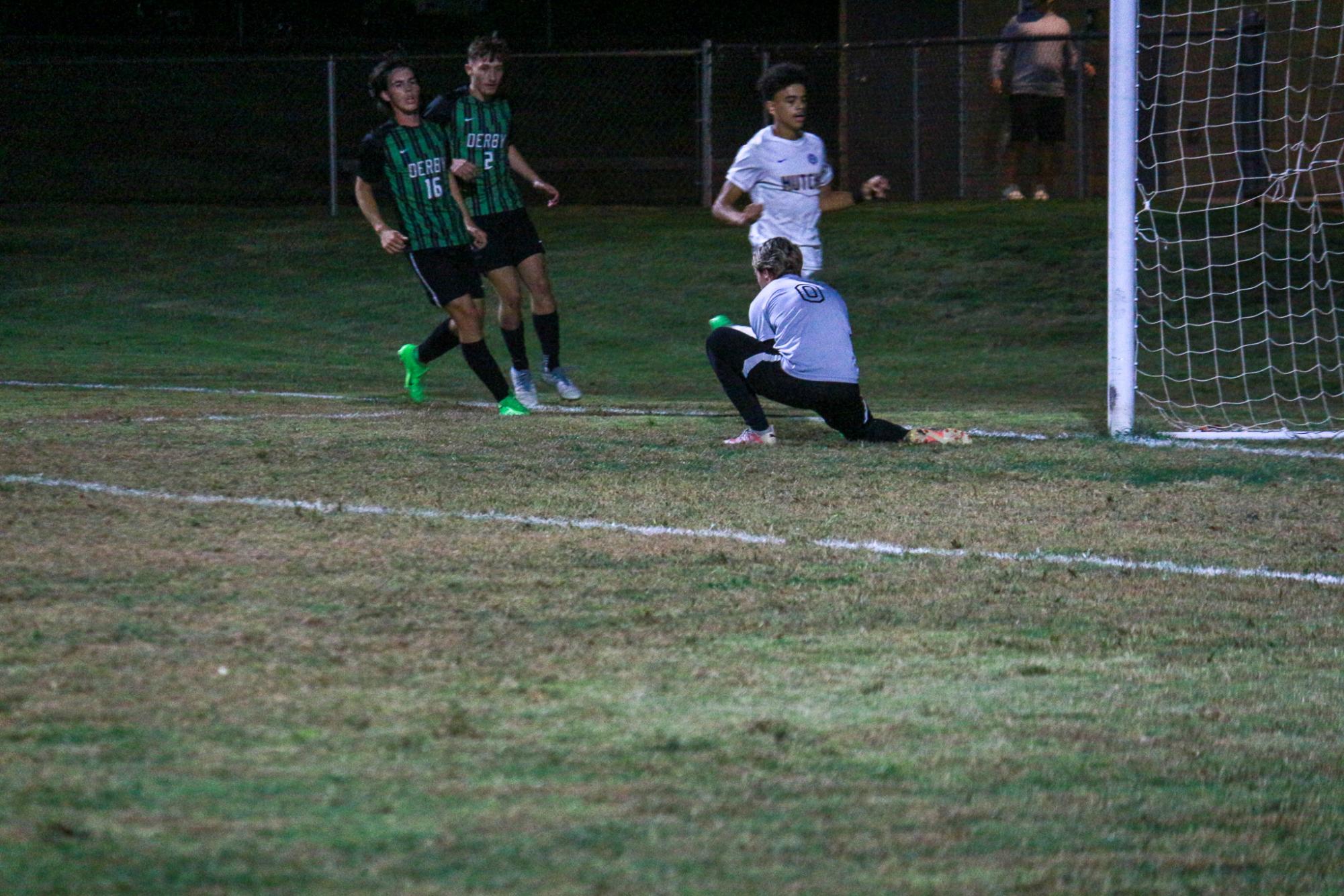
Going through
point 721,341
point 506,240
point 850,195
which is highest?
point 850,195

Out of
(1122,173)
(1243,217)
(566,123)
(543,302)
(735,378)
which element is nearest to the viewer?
(735,378)

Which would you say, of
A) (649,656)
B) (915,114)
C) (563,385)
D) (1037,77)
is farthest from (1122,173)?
(915,114)

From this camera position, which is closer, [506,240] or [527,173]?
[506,240]

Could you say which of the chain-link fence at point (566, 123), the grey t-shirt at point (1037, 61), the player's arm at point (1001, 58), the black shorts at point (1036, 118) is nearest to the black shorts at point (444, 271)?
the player's arm at point (1001, 58)

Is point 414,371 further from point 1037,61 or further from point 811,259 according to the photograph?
point 1037,61

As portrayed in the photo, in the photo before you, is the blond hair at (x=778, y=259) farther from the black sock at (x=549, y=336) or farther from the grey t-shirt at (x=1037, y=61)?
the grey t-shirt at (x=1037, y=61)

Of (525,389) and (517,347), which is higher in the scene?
(517,347)

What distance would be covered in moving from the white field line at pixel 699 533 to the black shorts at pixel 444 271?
3.10 meters

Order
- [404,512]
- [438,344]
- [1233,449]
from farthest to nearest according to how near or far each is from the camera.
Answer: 1. [438,344]
2. [1233,449]
3. [404,512]

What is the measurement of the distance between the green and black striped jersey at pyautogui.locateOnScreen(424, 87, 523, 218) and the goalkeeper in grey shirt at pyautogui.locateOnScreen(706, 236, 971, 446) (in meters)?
2.19

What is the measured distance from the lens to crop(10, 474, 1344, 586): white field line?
19.1 ft

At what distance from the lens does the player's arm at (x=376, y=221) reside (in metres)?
9.40

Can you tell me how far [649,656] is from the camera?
455cm

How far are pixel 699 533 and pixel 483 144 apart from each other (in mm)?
4666
